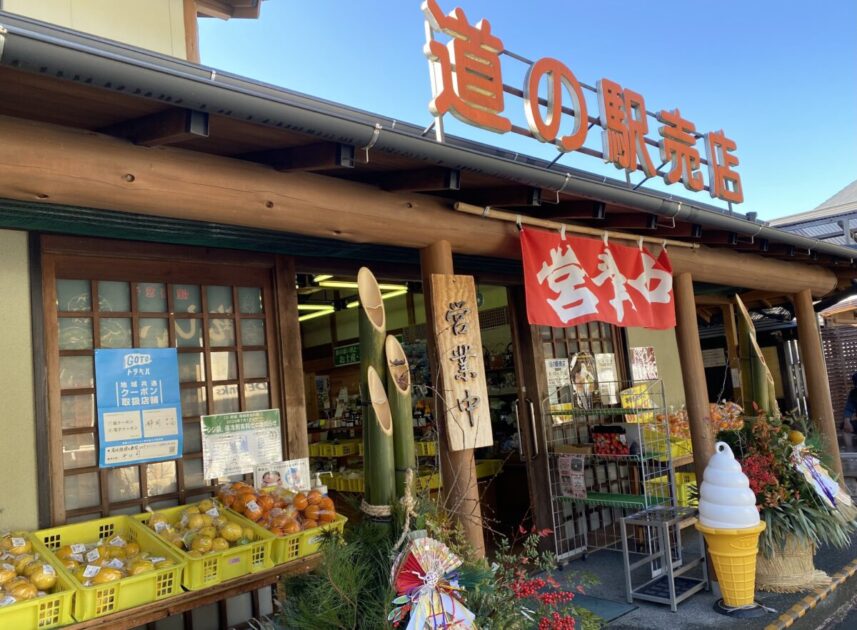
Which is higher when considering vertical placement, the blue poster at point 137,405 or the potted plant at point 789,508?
the blue poster at point 137,405

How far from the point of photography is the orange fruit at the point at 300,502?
439 cm

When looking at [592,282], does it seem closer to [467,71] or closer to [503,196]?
[503,196]

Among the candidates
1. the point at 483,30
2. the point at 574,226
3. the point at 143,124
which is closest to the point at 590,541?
the point at 574,226

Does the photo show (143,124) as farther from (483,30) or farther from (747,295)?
(747,295)

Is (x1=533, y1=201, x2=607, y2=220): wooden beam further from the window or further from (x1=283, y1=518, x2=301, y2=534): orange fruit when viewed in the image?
(x1=283, y1=518, x2=301, y2=534): orange fruit

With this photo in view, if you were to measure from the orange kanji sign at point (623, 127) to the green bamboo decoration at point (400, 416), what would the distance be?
3.32 m

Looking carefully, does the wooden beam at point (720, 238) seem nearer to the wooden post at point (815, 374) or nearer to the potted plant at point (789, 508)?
the potted plant at point (789, 508)

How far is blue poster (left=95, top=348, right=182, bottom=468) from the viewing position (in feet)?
14.1

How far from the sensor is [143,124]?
301 cm

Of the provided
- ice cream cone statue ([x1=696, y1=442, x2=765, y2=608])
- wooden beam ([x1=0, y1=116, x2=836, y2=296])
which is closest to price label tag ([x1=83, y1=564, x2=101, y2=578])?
wooden beam ([x1=0, y1=116, x2=836, y2=296])

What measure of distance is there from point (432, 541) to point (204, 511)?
1975 millimetres

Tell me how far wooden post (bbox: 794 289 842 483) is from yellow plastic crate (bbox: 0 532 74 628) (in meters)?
8.57

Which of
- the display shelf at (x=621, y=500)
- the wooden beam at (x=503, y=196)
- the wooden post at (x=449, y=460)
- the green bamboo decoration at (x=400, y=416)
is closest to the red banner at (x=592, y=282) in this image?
the wooden beam at (x=503, y=196)

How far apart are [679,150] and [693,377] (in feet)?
7.90
